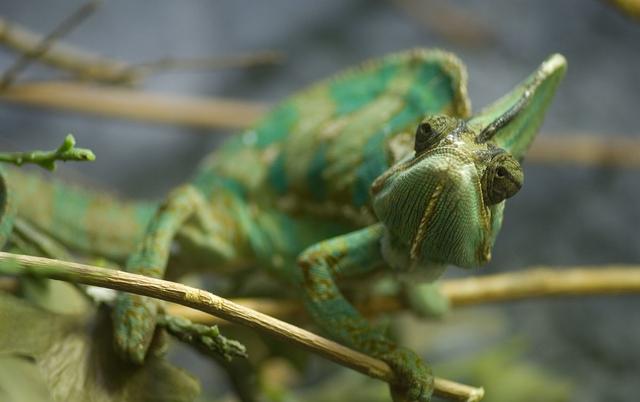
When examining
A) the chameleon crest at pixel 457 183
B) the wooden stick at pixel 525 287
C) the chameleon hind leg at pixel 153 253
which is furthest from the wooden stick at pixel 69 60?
the chameleon crest at pixel 457 183

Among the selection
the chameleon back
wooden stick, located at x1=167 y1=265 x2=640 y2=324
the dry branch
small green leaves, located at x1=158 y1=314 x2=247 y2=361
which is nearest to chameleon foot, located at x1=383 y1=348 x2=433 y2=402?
small green leaves, located at x1=158 y1=314 x2=247 y2=361

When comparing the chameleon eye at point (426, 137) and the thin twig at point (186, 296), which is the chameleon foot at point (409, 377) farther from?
the chameleon eye at point (426, 137)

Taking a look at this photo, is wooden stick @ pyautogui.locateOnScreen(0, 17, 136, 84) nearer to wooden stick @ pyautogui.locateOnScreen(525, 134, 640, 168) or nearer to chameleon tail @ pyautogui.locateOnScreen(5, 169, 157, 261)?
chameleon tail @ pyautogui.locateOnScreen(5, 169, 157, 261)

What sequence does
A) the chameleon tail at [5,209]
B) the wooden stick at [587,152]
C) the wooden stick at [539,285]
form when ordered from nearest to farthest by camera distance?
the chameleon tail at [5,209], the wooden stick at [539,285], the wooden stick at [587,152]

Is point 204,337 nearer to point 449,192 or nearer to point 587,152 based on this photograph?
point 449,192

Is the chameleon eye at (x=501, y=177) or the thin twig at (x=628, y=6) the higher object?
the thin twig at (x=628, y=6)

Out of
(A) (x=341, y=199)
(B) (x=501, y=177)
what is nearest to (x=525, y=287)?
(A) (x=341, y=199)

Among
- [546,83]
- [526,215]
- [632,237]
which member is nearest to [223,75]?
[526,215]
